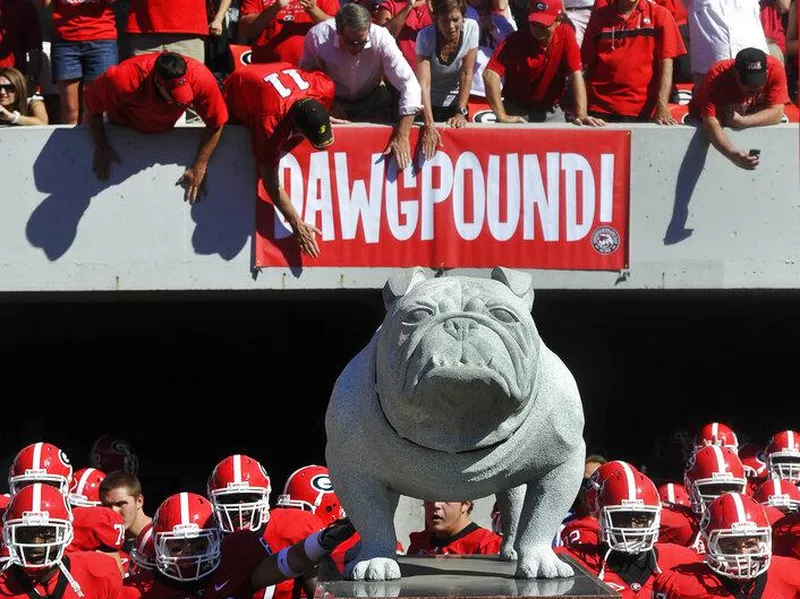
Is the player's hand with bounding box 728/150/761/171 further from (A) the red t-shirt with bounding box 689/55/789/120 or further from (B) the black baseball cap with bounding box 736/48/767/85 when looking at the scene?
(B) the black baseball cap with bounding box 736/48/767/85

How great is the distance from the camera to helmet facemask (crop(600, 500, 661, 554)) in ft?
21.8

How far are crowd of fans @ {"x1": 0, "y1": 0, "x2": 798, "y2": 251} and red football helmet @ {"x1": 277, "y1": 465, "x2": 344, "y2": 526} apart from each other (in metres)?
1.80

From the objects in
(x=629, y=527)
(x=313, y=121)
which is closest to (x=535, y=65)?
(x=313, y=121)

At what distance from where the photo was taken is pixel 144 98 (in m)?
8.45

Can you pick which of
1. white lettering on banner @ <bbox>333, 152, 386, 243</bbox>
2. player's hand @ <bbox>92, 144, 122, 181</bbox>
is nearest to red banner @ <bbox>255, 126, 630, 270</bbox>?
white lettering on banner @ <bbox>333, 152, 386, 243</bbox>

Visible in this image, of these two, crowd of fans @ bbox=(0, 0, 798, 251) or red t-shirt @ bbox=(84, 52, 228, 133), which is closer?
red t-shirt @ bbox=(84, 52, 228, 133)

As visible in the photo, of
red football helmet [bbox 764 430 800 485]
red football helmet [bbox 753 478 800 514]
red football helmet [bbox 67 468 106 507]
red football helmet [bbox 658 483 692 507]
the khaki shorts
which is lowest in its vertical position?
red football helmet [bbox 764 430 800 485]

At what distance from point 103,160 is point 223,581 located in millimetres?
3084

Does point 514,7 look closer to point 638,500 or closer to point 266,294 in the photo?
point 266,294

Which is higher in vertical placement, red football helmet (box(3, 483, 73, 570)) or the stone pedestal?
the stone pedestal

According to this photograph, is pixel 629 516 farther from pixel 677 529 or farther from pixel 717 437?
pixel 717 437

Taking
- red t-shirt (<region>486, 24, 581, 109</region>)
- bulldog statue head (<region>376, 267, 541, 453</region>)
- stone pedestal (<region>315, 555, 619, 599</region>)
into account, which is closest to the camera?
bulldog statue head (<region>376, 267, 541, 453</region>)

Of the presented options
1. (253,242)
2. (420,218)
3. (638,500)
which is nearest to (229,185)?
(253,242)

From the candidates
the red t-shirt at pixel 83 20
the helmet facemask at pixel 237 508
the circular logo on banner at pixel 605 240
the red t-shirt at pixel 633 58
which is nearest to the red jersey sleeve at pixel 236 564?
the helmet facemask at pixel 237 508
